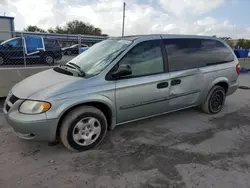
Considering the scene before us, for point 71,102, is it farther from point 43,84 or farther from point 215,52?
point 215,52

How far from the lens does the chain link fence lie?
24.8 ft

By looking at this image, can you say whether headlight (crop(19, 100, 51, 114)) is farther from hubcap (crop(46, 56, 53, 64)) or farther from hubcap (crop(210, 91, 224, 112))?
hubcap (crop(46, 56, 53, 64))

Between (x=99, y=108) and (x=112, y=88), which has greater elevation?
(x=112, y=88)

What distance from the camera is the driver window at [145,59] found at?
321 centimetres

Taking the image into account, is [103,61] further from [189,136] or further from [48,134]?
[189,136]

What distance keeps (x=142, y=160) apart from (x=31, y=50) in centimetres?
919

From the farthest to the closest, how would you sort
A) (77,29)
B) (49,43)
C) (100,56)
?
1. (77,29)
2. (49,43)
3. (100,56)

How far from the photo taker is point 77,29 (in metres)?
46.9

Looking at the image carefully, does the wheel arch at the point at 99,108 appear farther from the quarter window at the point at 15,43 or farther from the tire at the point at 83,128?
the quarter window at the point at 15,43

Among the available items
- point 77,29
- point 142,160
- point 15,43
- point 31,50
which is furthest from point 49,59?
point 77,29

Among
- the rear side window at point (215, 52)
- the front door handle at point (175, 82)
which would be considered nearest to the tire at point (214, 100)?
the rear side window at point (215, 52)

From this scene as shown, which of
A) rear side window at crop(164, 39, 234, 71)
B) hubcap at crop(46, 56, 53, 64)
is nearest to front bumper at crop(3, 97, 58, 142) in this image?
rear side window at crop(164, 39, 234, 71)

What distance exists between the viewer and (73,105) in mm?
2742

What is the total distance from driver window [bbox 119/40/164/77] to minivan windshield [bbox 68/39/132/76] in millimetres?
169
